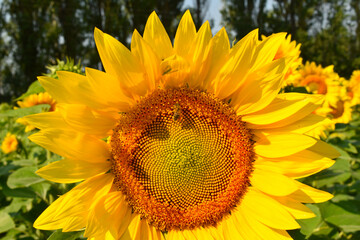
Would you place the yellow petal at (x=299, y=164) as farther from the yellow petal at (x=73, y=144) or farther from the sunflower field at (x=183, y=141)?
the yellow petal at (x=73, y=144)

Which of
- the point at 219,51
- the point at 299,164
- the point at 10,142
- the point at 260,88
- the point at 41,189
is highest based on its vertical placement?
the point at 219,51

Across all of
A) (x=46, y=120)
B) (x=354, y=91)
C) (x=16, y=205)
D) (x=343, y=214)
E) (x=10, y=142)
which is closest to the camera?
(x=46, y=120)

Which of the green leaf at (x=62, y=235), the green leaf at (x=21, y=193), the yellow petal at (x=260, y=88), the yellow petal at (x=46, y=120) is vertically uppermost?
the yellow petal at (x=260, y=88)

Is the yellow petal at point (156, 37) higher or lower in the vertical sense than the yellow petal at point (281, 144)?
higher

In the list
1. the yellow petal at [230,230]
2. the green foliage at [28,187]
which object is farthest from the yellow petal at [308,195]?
the green foliage at [28,187]

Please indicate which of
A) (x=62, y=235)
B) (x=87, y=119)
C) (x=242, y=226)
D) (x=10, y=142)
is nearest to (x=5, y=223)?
(x=62, y=235)

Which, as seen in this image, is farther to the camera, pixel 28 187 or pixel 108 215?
pixel 28 187

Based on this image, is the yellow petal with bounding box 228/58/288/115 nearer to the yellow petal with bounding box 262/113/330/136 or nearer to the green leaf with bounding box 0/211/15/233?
the yellow petal with bounding box 262/113/330/136

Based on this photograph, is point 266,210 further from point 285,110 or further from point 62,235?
point 62,235
